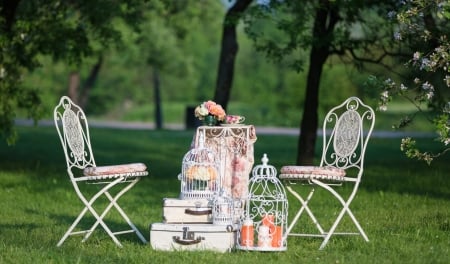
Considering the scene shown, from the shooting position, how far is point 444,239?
29.5 ft

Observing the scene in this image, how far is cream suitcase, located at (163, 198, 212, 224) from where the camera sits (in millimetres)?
8375

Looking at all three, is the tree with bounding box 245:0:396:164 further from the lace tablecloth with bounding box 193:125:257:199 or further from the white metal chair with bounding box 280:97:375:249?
the white metal chair with bounding box 280:97:375:249

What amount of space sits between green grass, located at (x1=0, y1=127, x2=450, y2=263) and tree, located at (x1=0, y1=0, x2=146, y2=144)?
128 centimetres

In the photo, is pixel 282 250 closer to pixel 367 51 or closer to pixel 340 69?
pixel 367 51

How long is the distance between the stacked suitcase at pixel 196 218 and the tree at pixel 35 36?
26.5 feet

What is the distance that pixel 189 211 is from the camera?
8.38 metres

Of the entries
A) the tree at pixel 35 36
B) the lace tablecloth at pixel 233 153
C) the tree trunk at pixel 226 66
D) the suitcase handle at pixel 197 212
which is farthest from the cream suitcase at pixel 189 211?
the tree trunk at pixel 226 66

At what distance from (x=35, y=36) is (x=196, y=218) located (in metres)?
9.96

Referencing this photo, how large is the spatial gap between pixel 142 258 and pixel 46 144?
57.3 feet

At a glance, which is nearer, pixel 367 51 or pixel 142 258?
pixel 142 258

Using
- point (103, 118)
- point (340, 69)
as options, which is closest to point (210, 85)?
point (103, 118)

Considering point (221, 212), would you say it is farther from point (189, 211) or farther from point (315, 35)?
point (315, 35)

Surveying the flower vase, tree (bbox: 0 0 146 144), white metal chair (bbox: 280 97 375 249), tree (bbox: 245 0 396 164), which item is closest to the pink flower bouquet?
the flower vase

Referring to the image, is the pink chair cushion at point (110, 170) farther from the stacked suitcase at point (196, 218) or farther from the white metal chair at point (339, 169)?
the white metal chair at point (339, 169)
